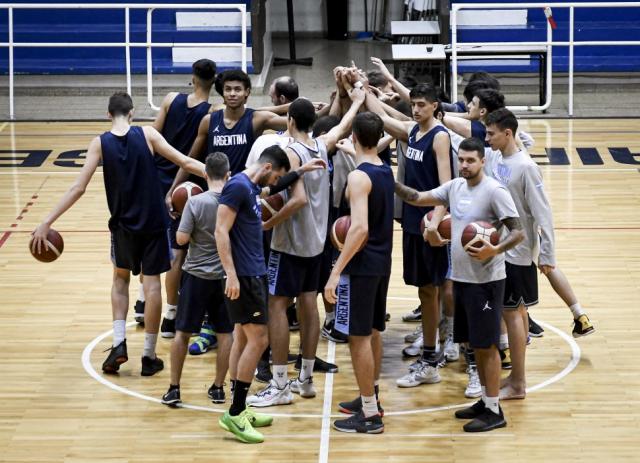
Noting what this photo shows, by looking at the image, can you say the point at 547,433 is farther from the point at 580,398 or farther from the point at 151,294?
the point at 151,294

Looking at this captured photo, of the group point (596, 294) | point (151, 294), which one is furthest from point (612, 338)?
point (151, 294)

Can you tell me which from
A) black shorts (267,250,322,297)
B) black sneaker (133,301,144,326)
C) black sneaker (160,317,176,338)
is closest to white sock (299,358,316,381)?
black shorts (267,250,322,297)

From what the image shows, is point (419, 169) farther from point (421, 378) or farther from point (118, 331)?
point (118, 331)

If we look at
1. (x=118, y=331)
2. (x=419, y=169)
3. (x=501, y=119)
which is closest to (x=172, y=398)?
(x=118, y=331)

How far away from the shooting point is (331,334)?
8.82 meters

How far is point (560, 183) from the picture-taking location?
13023 mm

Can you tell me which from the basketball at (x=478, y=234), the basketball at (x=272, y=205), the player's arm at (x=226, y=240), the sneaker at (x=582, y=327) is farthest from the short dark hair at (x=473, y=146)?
the sneaker at (x=582, y=327)

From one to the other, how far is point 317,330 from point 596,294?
9.74 feet

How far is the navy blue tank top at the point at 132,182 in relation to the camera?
7875mm

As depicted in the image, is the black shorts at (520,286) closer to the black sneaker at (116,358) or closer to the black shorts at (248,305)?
the black shorts at (248,305)

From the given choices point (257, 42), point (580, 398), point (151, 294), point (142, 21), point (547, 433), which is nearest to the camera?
point (547, 433)

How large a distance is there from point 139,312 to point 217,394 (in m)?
1.82

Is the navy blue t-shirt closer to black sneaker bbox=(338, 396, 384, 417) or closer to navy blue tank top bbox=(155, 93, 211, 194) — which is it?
black sneaker bbox=(338, 396, 384, 417)

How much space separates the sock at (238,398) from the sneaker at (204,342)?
1.53 metres
